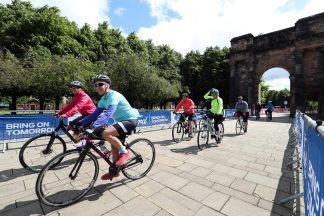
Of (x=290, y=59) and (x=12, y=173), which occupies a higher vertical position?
(x=290, y=59)

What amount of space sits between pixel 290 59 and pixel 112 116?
1185 inches

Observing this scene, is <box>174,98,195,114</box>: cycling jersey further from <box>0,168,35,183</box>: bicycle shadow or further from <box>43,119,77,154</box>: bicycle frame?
<box>0,168,35,183</box>: bicycle shadow

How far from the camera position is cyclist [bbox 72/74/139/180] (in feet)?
11.4

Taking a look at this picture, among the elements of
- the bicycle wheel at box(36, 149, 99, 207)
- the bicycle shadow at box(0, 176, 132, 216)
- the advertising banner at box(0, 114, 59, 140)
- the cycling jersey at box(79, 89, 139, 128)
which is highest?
the cycling jersey at box(79, 89, 139, 128)

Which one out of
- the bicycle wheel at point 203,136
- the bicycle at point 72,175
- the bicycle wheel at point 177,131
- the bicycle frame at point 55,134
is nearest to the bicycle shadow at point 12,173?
the bicycle frame at point 55,134

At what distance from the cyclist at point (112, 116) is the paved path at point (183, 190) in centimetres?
53

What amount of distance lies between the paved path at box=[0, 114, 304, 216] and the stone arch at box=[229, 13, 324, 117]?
2398 cm

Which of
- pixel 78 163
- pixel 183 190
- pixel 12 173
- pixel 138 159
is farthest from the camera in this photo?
pixel 12 173

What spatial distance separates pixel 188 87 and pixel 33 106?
48.2m

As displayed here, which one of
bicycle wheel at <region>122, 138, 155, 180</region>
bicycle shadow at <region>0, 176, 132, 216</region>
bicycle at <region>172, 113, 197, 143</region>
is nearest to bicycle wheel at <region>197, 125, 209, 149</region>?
bicycle at <region>172, 113, 197, 143</region>

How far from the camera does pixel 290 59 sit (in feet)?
89.0

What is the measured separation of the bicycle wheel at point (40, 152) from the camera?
4574 millimetres

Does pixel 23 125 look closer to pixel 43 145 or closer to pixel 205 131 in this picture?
pixel 43 145

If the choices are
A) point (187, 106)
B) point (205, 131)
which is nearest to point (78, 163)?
point (205, 131)
